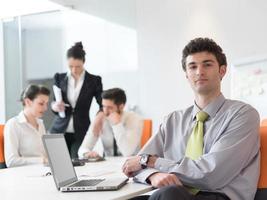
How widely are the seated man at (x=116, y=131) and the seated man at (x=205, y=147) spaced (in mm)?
1258

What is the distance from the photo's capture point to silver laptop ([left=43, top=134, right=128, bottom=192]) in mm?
1658

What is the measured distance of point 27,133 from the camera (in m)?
3.18

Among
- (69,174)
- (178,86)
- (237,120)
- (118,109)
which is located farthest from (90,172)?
(178,86)

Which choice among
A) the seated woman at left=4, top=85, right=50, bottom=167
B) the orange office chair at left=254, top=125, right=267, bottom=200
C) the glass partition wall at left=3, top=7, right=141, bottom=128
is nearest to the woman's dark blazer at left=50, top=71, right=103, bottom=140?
the seated woman at left=4, top=85, right=50, bottom=167

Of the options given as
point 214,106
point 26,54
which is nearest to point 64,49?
point 26,54

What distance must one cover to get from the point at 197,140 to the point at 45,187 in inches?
28.2

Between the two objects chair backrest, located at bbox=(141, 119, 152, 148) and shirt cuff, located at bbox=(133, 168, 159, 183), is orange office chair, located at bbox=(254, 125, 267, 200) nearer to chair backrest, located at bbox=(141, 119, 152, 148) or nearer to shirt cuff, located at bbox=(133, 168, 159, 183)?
shirt cuff, located at bbox=(133, 168, 159, 183)

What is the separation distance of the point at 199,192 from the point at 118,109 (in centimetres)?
183

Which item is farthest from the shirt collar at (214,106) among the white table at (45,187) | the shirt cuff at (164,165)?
the white table at (45,187)

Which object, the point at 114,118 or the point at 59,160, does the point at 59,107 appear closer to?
the point at 114,118

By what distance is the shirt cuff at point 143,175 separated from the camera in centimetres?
181

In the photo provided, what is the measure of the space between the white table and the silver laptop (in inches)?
1.2

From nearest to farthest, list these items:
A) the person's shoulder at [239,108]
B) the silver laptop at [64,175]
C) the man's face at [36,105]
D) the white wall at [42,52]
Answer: the silver laptop at [64,175] → the person's shoulder at [239,108] → the man's face at [36,105] → the white wall at [42,52]

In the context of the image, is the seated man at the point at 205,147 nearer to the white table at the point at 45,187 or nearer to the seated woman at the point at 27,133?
the white table at the point at 45,187
